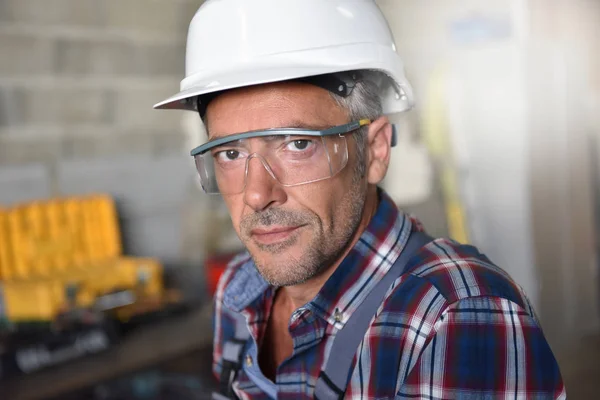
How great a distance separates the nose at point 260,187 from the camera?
1371 millimetres

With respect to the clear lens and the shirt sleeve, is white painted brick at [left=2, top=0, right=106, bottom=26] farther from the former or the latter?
the shirt sleeve

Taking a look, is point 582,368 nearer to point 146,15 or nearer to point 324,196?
point 146,15

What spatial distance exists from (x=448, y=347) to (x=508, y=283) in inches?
6.8

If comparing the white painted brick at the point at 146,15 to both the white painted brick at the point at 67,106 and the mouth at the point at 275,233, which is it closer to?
the white painted brick at the point at 67,106

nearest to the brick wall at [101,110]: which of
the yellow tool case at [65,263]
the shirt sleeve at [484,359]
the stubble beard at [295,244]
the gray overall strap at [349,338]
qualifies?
the yellow tool case at [65,263]

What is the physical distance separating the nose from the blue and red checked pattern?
200 millimetres

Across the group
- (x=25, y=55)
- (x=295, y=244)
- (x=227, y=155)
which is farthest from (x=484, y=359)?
(x=25, y=55)

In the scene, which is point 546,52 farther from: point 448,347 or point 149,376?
point 448,347

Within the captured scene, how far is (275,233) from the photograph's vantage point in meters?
1.40

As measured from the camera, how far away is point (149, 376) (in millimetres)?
2830

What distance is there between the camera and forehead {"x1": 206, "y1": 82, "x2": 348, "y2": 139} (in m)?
1.39

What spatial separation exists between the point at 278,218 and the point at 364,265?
203 millimetres

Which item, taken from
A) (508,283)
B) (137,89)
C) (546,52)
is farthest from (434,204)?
(508,283)

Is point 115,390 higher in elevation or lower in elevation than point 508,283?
lower
